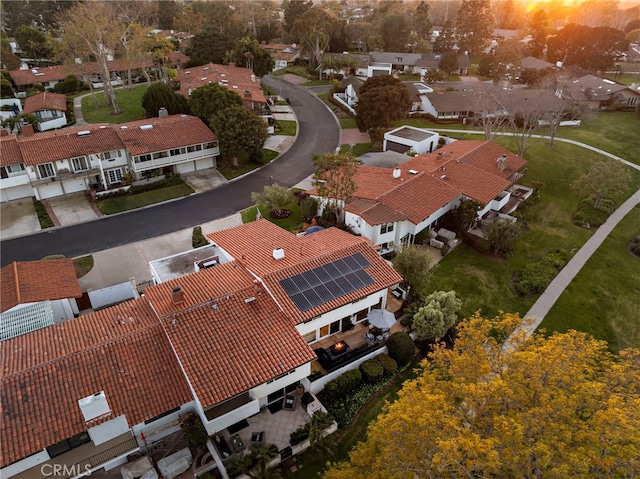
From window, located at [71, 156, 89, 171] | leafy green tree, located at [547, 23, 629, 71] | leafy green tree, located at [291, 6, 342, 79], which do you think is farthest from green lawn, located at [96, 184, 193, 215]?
leafy green tree, located at [547, 23, 629, 71]

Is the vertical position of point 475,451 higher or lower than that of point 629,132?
higher

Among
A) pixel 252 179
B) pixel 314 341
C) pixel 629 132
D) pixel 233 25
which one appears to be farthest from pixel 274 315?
pixel 233 25

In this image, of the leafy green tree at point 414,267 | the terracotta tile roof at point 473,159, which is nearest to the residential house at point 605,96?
the terracotta tile roof at point 473,159

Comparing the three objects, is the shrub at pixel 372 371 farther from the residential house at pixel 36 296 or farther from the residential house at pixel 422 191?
the residential house at pixel 36 296

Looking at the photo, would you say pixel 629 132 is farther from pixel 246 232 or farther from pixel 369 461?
pixel 369 461

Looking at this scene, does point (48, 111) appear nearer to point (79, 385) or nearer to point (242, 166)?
point (242, 166)

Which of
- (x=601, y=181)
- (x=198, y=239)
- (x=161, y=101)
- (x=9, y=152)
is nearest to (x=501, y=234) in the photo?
(x=601, y=181)

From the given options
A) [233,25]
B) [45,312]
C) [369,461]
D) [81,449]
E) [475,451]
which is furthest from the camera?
[233,25]
